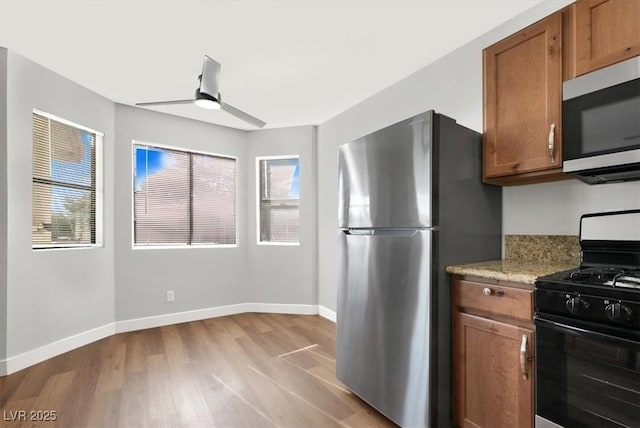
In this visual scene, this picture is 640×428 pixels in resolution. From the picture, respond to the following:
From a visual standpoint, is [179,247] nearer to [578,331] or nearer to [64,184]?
[64,184]

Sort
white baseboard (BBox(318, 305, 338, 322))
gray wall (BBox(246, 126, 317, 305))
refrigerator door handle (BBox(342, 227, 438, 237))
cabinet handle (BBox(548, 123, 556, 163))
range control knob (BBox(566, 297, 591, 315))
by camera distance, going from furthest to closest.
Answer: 1. gray wall (BBox(246, 126, 317, 305))
2. white baseboard (BBox(318, 305, 338, 322))
3. refrigerator door handle (BBox(342, 227, 438, 237))
4. cabinet handle (BBox(548, 123, 556, 163))
5. range control knob (BBox(566, 297, 591, 315))

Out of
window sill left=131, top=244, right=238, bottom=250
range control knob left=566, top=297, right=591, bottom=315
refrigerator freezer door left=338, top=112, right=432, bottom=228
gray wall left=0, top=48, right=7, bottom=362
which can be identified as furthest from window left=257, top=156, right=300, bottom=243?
range control knob left=566, top=297, right=591, bottom=315

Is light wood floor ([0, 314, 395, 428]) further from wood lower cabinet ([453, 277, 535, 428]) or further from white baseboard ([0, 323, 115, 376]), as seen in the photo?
wood lower cabinet ([453, 277, 535, 428])

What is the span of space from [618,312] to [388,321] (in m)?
1.04

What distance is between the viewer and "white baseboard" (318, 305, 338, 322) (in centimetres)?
388

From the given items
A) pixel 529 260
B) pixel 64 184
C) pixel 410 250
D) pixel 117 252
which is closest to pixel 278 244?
pixel 117 252

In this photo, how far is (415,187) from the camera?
68.4 inches

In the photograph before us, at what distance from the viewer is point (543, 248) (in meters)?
1.89

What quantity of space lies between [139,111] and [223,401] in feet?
10.6

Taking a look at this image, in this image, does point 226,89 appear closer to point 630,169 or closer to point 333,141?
point 333,141

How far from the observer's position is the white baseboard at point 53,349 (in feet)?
8.15

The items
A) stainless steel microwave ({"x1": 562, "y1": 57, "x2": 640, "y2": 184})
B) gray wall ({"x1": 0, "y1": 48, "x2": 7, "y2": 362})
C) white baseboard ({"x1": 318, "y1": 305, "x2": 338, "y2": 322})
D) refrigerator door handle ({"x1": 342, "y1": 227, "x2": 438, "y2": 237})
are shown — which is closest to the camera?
stainless steel microwave ({"x1": 562, "y1": 57, "x2": 640, "y2": 184})

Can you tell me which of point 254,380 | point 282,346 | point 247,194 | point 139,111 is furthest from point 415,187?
point 139,111

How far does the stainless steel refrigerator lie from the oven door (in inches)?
18.5
